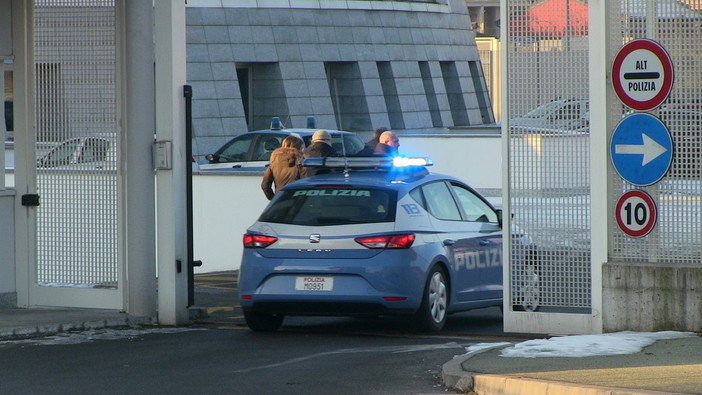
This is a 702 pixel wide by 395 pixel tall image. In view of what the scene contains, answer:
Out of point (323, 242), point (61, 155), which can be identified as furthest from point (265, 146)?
point (323, 242)

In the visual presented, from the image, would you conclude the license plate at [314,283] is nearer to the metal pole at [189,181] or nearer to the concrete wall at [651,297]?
the metal pole at [189,181]

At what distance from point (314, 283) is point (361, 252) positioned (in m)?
0.51

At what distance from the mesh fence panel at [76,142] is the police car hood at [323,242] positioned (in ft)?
7.16

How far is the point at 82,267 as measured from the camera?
1353 cm

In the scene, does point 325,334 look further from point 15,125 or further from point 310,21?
point 310,21

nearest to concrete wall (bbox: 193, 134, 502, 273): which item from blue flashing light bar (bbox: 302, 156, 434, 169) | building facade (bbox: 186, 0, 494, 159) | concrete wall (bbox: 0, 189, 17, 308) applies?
concrete wall (bbox: 0, 189, 17, 308)

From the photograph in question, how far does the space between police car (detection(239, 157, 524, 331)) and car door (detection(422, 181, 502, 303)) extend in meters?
0.02

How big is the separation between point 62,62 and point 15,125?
2.94 feet

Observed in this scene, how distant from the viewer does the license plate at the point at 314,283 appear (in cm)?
1177

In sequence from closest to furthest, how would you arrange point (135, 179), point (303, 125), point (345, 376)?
point (345, 376)
point (135, 179)
point (303, 125)

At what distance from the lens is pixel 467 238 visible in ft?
42.3

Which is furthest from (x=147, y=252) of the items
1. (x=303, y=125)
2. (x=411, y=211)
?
(x=303, y=125)

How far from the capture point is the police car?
1175cm

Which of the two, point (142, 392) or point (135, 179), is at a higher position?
point (135, 179)
